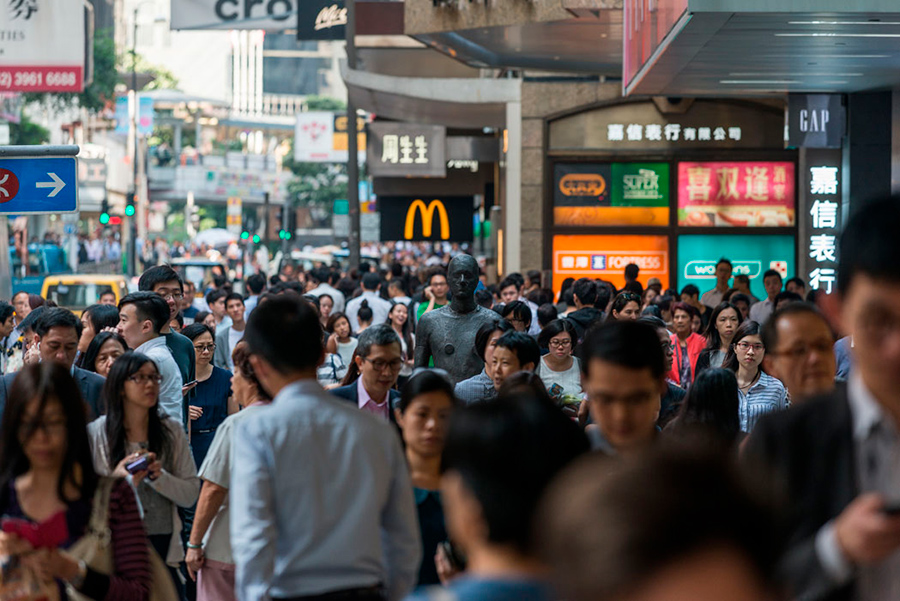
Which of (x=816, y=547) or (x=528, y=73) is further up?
(x=528, y=73)

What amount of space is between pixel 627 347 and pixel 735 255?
712 inches

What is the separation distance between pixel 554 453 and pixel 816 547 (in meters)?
0.53

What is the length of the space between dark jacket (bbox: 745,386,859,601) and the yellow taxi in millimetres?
18883

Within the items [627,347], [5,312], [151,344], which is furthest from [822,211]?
[627,347]

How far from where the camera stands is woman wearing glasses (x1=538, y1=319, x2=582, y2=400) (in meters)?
8.30

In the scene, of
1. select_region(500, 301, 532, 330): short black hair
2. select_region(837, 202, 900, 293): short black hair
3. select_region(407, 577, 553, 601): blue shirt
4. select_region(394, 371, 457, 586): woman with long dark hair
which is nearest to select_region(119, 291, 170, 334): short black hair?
select_region(500, 301, 532, 330): short black hair

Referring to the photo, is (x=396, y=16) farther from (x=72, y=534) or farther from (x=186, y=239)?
(x=186, y=239)

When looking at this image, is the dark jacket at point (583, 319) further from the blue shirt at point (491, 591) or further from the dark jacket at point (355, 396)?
the blue shirt at point (491, 591)

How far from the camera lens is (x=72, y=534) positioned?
12.7 ft

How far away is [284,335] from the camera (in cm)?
405

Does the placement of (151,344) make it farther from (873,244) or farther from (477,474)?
(873,244)

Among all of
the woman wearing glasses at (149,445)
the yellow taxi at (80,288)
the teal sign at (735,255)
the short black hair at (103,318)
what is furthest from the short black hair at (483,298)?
the yellow taxi at (80,288)

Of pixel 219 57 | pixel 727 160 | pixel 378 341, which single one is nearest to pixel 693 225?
pixel 727 160

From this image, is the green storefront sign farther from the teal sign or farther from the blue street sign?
the blue street sign
